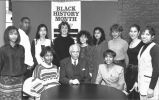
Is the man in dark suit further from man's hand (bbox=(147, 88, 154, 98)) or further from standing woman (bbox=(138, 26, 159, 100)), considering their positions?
man's hand (bbox=(147, 88, 154, 98))

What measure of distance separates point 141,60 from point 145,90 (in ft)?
1.16

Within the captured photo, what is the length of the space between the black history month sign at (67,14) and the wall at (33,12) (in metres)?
0.11

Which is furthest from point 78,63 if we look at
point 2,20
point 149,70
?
point 2,20

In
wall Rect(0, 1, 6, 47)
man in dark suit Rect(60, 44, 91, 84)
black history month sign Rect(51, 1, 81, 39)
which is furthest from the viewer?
black history month sign Rect(51, 1, 81, 39)

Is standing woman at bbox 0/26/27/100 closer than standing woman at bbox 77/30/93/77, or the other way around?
standing woman at bbox 0/26/27/100

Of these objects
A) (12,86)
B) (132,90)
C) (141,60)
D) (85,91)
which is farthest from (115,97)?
(132,90)

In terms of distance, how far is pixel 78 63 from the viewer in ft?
Result: 12.1

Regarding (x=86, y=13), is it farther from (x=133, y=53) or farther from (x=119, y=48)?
(x=133, y=53)

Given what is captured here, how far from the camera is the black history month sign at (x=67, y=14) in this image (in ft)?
18.3

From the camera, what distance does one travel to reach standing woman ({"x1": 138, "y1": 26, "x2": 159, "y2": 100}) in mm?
2891

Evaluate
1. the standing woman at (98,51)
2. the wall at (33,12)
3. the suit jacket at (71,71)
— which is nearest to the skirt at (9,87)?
the suit jacket at (71,71)

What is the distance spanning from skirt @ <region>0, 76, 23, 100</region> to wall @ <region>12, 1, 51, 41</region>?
2.31 metres

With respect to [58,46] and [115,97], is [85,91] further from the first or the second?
[58,46]

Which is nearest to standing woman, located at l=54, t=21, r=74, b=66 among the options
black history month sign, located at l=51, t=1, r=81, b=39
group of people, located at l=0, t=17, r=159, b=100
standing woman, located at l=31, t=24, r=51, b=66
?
group of people, located at l=0, t=17, r=159, b=100
